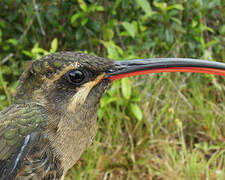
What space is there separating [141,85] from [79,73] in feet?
5.91

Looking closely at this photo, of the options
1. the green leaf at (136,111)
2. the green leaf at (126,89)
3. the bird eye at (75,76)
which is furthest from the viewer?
the green leaf at (136,111)

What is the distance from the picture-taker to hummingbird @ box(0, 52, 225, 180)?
1160 mm

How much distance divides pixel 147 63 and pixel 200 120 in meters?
1.88

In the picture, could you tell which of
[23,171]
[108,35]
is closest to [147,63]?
[23,171]

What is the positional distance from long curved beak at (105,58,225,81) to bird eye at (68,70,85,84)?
11cm

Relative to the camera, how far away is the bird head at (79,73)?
45.6 inches

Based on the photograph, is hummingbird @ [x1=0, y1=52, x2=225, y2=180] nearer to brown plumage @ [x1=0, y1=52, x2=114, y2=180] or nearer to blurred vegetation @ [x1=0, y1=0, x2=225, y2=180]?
brown plumage @ [x1=0, y1=52, x2=114, y2=180]

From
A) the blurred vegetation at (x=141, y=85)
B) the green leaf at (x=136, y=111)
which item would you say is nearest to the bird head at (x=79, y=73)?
the blurred vegetation at (x=141, y=85)

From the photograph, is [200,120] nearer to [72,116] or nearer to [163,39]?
[163,39]

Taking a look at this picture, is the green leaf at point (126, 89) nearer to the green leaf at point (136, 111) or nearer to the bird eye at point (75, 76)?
the green leaf at point (136, 111)

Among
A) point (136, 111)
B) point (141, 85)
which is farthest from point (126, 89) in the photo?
point (141, 85)

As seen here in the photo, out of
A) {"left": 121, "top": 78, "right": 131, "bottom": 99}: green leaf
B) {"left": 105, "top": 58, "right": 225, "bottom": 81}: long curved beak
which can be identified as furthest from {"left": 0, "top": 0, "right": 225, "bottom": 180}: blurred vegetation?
{"left": 105, "top": 58, "right": 225, "bottom": 81}: long curved beak

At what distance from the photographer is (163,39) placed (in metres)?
3.21

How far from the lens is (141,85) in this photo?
9.56 feet
